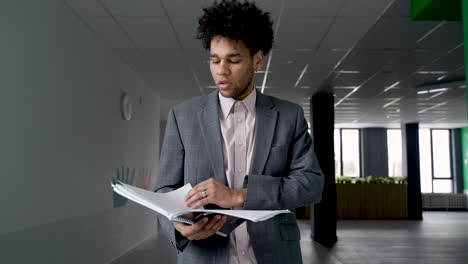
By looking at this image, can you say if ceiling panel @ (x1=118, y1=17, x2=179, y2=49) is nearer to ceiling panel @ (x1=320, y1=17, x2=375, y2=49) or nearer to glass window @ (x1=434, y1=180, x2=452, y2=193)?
ceiling panel @ (x1=320, y1=17, x2=375, y2=49)

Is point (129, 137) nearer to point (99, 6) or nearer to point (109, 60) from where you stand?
point (109, 60)

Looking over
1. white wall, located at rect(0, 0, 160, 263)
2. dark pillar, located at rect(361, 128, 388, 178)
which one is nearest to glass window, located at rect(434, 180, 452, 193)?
dark pillar, located at rect(361, 128, 388, 178)

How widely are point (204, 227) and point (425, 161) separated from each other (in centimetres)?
1665

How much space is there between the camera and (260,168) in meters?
1.07

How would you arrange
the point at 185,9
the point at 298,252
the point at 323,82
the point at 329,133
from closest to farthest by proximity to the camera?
the point at 298,252
the point at 185,9
the point at 323,82
the point at 329,133

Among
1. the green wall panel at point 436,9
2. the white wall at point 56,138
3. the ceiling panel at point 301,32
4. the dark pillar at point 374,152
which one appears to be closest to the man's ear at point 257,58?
the white wall at point 56,138

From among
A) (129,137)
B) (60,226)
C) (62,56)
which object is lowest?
(60,226)

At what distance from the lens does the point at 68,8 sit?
4199 millimetres

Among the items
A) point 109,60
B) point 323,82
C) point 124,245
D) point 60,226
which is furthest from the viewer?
point 323,82

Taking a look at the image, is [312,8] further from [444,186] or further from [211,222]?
[444,186]

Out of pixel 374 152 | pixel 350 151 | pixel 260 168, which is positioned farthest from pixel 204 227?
pixel 350 151

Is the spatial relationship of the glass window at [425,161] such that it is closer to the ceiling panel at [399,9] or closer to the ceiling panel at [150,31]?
the ceiling panel at [399,9]

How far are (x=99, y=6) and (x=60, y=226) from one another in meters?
2.18

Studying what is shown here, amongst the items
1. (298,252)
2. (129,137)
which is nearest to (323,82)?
(129,137)
